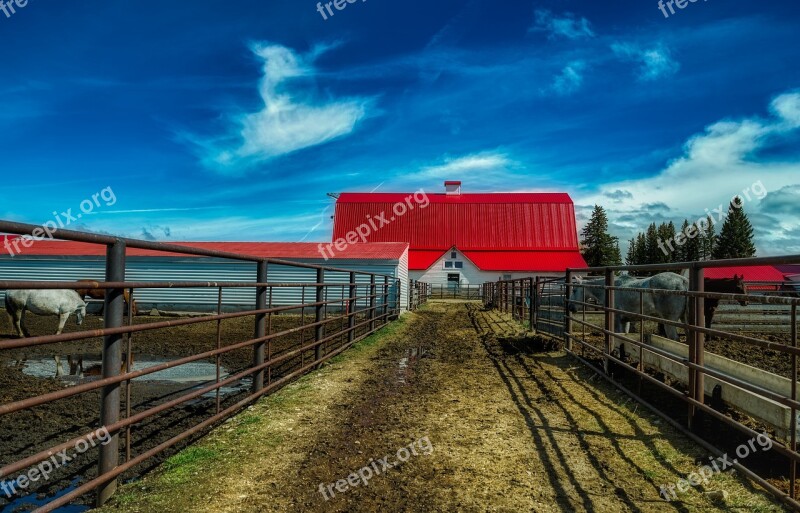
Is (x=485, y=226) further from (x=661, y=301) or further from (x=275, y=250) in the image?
(x=661, y=301)

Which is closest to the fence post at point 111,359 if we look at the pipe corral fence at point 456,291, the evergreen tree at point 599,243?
the pipe corral fence at point 456,291

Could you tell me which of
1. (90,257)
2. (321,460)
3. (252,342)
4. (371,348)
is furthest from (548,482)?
(90,257)

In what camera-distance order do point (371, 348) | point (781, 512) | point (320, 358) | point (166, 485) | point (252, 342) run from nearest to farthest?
point (781, 512)
point (166, 485)
point (252, 342)
point (320, 358)
point (371, 348)

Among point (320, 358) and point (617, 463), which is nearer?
Result: point (617, 463)

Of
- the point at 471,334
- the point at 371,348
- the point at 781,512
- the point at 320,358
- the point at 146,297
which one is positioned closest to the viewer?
the point at 781,512

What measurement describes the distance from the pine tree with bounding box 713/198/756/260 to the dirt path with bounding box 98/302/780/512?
226 ft

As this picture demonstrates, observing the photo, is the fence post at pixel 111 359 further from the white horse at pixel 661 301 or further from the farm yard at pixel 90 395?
the white horse at pixel 661 301

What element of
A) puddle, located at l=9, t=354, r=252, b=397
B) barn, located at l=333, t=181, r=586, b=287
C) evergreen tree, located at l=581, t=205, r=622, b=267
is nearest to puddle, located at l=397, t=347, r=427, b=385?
puddle, located at l=9, t=354, r=252, b=397

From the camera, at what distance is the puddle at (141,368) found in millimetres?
6539

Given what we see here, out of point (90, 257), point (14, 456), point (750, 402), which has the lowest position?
point (14, 456)

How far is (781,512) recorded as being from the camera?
2.70 meters

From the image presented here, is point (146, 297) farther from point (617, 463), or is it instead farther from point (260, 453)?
point (617, 463)

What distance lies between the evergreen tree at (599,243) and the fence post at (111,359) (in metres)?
63.1

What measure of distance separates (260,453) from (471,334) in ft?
28.9
